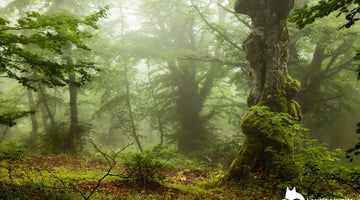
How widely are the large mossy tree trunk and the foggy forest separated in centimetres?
3

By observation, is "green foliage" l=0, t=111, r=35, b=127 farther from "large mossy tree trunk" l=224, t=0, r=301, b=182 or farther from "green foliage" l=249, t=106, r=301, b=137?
"large mossy tree trunk" l=224, t=0, r=301, b=182

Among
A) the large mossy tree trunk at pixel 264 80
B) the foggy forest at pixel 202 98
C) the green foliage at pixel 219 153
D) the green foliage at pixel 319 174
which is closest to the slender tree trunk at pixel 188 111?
the foggy forest at pixel 202 98

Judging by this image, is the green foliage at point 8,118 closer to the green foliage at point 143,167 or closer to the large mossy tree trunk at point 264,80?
the green foliage at point 143,167

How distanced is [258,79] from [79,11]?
12.2 metres

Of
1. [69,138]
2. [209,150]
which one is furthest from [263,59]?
[69,138]

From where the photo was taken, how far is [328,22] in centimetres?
758

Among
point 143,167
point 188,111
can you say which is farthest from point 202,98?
point 143,167

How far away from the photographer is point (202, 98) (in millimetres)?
15320

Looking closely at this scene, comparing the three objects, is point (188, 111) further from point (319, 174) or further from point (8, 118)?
point (319, 174)

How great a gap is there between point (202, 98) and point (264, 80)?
8645mm

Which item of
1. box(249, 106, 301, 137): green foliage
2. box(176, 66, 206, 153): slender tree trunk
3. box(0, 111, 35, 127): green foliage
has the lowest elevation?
box(0, 111, 35, 127): green foliage

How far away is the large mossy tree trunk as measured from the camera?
5977 mm

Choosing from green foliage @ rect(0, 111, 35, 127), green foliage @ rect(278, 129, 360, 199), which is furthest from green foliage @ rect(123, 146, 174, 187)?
green foliage @ rect(278, 129, 360, 199)

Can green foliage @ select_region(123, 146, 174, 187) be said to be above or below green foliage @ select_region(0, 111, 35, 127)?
below
